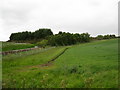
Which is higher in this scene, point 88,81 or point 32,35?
point 32,35

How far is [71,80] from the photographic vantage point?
39.7 feet

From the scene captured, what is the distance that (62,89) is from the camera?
10500 mm

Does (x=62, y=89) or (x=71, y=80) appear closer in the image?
(x=62, y=89)

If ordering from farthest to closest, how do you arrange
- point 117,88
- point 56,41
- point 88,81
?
1. point 56,41
2. point 88,81
3. point 117,88

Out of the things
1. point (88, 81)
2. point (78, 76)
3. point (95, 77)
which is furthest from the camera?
point (78, 76)

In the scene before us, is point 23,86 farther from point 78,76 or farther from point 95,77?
point 95,77

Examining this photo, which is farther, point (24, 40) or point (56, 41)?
point (24, 40)

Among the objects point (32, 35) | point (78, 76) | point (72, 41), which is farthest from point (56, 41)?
point (78, 76)

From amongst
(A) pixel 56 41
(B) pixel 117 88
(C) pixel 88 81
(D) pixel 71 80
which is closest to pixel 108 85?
(B) pixel 117 88

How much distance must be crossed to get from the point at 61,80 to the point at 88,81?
7.84 ft

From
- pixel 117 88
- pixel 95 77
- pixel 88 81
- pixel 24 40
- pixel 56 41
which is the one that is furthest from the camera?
pixel 24 40

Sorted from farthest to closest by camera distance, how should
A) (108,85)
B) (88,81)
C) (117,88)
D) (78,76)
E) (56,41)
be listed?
(56,41) < (78,76) < (88,81) < (108,85) < (117,88)

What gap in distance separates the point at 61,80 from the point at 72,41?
97.7m

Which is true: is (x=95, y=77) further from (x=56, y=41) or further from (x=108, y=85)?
(x=56, y=41)
